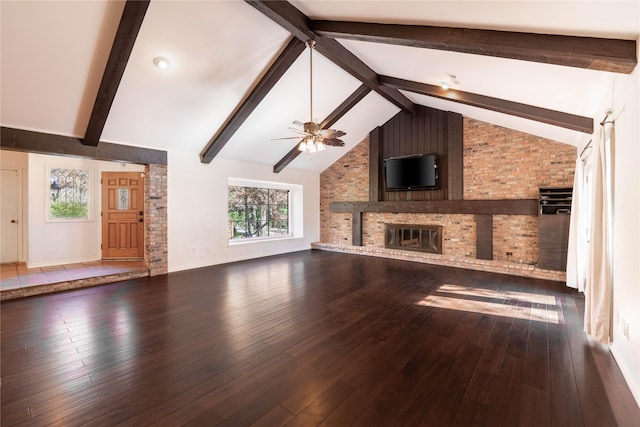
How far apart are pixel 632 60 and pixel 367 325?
10.3 ft

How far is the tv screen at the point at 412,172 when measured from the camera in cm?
Result: 701

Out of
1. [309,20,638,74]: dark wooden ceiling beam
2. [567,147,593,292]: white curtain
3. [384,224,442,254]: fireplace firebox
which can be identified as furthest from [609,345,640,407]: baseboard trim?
[384,224,442,254]: fireplace firebox

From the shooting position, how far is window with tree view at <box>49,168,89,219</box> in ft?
20.2

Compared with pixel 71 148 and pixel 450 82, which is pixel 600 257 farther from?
pixel 71 148

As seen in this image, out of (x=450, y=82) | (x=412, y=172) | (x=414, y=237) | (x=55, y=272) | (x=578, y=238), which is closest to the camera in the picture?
(x=450, y=82)

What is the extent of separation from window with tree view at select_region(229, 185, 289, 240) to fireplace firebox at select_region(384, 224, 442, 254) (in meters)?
3.18

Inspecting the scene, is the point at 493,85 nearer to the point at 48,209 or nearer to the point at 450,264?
the point at 450,264

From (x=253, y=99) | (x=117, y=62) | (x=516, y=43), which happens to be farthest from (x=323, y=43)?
(x=117, y=62)

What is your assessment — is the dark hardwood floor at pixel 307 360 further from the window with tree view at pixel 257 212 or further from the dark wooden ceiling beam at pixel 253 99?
the window with tree view at pixel 257 212

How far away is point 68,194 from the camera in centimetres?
633

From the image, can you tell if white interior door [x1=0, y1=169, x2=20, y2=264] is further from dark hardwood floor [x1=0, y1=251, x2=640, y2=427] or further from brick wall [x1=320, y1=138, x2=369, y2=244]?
brick wall [x1=320, y1=138, x2=369, y2=244]

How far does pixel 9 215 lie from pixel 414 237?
30.5 feet

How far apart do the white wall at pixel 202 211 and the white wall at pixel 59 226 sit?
168 cm

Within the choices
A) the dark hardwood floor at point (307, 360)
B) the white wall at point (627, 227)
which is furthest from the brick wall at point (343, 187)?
the white wall at point (627, 227)
